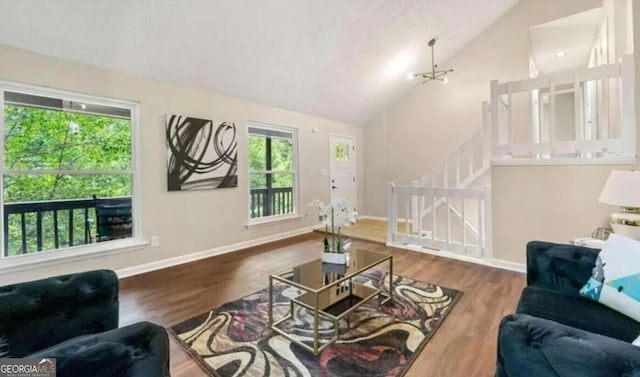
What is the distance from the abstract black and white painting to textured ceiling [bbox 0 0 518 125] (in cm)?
52

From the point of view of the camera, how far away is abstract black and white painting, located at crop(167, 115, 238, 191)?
3883mm

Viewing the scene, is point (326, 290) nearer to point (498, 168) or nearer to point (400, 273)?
point (400, 273)

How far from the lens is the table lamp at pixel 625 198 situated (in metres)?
2.09

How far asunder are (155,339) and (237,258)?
3.18 m

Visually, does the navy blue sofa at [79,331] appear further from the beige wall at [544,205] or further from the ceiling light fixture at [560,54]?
the ceiling light fixture at [560,54]

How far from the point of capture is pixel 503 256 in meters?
3.61

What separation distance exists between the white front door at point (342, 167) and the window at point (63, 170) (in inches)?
150

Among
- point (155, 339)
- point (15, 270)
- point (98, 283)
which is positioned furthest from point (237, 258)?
point (155, 339)

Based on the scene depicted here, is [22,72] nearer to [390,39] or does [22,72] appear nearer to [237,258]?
[237,258]

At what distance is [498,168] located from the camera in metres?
3.60

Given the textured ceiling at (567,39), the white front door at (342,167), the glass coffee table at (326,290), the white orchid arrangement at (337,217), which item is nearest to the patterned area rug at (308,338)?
the glass coffee table at (326,290)

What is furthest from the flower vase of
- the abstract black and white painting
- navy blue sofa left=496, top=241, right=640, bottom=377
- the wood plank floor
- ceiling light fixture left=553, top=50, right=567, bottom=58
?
ceiling light fixture left=553, top=50, right=567, bottom=58

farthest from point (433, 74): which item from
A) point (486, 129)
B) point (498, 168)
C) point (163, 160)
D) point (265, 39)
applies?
point (163, 160)

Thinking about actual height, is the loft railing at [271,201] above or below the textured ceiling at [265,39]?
below
